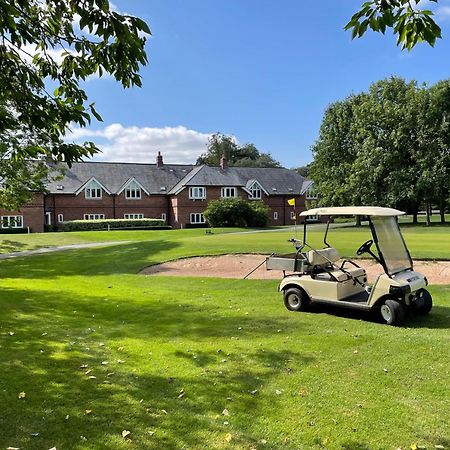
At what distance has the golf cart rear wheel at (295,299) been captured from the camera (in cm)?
916

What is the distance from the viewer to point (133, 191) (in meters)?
55.1

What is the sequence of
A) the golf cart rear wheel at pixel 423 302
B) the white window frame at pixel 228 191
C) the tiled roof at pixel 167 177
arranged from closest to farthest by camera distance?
the golf cart rear wheel at pixel 423 302
the tiled roof at pixel 167 177
the white window frame at pixel 228 191

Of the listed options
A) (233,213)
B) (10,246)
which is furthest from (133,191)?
(10,246)

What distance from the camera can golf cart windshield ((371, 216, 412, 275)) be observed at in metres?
8.27

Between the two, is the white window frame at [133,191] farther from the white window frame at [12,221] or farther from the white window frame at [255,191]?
the white window frame at [255,191]

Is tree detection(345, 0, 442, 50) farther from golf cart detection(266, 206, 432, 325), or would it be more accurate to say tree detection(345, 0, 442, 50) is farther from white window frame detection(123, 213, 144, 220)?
white window frame detection(123, 213, 144, 220)

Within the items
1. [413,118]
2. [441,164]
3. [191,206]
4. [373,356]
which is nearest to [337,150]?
[413,118]

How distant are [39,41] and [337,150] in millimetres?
49939

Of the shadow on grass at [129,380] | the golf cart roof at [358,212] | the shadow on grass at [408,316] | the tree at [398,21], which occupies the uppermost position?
the tree at [398,21]

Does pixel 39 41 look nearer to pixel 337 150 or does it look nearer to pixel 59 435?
pixel 59 435

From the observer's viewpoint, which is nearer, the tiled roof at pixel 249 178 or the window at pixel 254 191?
the tiled roof at pixel 249 178

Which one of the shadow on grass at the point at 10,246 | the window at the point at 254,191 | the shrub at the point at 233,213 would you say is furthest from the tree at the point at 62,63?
the window at the point at 254,191

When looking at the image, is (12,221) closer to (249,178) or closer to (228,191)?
(228,191)

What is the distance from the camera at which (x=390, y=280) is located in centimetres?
791
